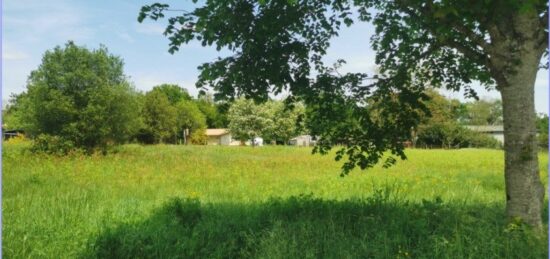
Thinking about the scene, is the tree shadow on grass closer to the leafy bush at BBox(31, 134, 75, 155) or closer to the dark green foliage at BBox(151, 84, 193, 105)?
the leafy bush at BBox(31, 134, 75, 155)

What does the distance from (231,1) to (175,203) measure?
4305mm

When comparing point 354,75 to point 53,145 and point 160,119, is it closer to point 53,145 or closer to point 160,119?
point 53,145

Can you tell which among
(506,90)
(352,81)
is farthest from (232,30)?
(506,90)

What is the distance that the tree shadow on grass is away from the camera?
5023 millimetres

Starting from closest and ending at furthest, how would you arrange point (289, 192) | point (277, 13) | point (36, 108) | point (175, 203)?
point (277, 13)
point (175, 203)
point (289, 192)
point (36, 108)

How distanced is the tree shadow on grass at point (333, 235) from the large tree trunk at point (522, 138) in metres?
0.35

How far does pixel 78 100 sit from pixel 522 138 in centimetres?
2368

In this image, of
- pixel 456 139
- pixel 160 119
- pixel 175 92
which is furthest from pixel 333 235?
pixel 175 92

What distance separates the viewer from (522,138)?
5.25 meters

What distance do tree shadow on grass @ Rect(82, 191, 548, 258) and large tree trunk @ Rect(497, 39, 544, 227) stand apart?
354mm

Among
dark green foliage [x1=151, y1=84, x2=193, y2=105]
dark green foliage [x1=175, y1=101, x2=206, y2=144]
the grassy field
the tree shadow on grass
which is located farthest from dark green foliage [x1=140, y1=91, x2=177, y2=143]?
the tree shadow on grass

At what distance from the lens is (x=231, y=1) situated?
14.7ft

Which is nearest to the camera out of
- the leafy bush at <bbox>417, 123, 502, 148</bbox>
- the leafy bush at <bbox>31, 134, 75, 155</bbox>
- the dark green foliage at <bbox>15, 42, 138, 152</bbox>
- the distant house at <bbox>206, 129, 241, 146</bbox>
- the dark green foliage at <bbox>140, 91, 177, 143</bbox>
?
the leafy bush at <bbox>31, 134, 75, 155</bbox>

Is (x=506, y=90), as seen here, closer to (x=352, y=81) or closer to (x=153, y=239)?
(x=352, y=81)
